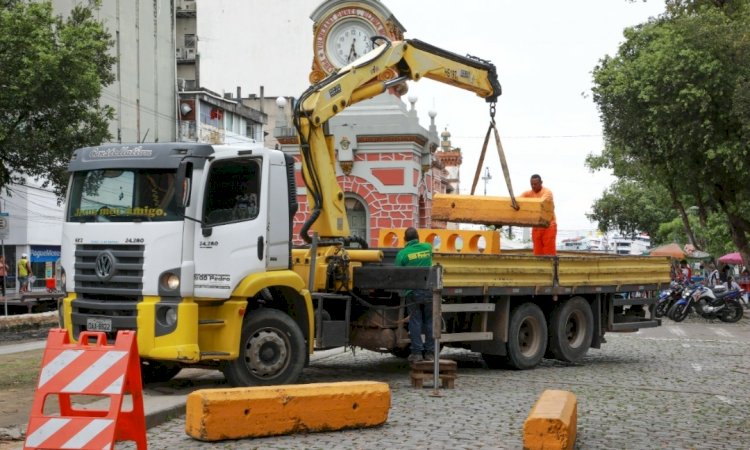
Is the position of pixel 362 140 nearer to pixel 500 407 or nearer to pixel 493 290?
pixel 493 290

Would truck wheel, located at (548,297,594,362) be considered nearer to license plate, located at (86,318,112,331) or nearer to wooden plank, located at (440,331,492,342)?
wooden plank, located at (440,331,492,342)

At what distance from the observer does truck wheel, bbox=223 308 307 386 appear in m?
11.5

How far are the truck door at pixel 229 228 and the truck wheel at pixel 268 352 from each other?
1.92ft

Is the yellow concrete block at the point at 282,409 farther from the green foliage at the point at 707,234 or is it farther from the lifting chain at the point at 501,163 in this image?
the green foliage at the point at 707,234

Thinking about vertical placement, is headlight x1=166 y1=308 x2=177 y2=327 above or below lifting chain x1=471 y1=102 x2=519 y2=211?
below

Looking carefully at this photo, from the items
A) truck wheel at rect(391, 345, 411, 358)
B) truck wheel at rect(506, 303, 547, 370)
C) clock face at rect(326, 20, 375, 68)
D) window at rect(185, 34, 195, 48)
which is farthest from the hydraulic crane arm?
window at rect(185, 34, 195, 48)

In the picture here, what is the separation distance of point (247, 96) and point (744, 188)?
4883cm

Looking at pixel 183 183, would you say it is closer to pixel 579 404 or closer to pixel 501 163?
pixel 579 404

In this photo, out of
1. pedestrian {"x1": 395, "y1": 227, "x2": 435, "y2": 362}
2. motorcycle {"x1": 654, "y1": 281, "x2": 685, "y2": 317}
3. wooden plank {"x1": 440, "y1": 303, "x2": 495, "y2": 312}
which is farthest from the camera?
motorcycle {"x1": 654, "y1": 281, "x2": 685, "y2": 317}

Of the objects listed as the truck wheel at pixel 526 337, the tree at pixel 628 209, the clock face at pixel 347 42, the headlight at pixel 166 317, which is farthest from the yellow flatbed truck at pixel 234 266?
the tree at pixel 628 209

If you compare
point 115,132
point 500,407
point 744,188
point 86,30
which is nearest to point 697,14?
point 744,188

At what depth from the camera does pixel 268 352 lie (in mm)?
11727

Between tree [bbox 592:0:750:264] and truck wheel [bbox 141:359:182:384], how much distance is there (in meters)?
19.5

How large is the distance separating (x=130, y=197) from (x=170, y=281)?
1.03m
